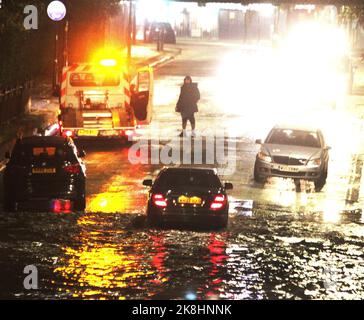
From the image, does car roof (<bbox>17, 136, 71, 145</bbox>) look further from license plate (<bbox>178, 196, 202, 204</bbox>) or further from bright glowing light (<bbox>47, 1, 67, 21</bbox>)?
bright glowing light (<bbox>47, 1, 67, 21</bbox>)

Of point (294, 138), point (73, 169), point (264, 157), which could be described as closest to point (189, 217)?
point (73, 169)

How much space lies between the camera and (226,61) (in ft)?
244

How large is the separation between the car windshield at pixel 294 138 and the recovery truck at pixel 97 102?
17.8 feet

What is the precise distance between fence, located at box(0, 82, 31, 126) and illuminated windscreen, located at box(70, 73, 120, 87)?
3919 millimetres

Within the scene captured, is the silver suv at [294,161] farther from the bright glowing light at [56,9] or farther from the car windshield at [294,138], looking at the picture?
the bright glowing light at [56,9]

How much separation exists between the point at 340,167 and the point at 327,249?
1164cm

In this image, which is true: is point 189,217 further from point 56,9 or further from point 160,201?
point 56,9

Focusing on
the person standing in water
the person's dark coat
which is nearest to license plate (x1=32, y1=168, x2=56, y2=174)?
the person standing in water

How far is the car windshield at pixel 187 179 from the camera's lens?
21.3 m

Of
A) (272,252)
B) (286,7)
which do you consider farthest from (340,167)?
(286,7)

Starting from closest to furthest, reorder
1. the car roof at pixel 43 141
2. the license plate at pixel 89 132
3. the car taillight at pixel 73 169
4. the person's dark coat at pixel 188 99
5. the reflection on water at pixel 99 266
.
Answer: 1. the reflection on water at pixel 99 266
2. the car taillight at pixel 73 169
3. the car roof at pixel 43 141
4. the license plate at pixel 89 132
5. the person's dark coat at pixel 188 99

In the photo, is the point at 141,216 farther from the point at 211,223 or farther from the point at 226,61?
the point at 226,61

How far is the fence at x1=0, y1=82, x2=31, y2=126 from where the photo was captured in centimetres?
3625

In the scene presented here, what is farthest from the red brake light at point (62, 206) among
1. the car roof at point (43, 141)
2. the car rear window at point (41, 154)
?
the car roof at point (43, 141)
